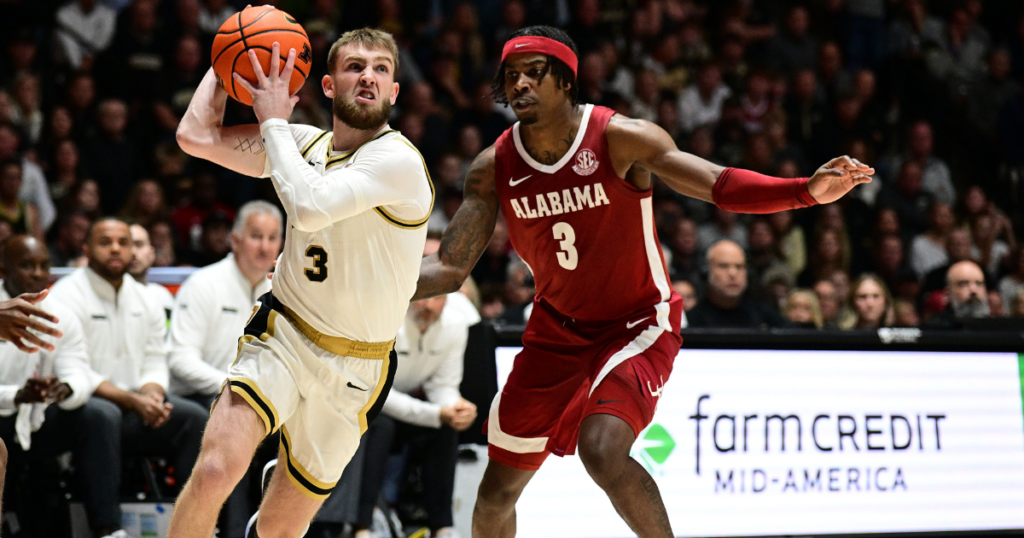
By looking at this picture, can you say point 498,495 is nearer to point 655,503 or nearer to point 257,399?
point 655,503

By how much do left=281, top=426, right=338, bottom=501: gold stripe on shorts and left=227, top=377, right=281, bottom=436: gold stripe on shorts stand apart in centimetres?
18

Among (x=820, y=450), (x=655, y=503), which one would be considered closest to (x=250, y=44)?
(x=655, y=503)

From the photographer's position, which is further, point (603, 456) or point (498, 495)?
point (498, 495)

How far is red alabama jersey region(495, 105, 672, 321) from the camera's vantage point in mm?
4734

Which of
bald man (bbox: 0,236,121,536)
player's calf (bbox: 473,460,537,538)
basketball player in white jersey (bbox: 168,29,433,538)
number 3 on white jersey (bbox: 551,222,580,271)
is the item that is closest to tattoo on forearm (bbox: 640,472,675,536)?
player's calf (bbox: 473,460,537,538)

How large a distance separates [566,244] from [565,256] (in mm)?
54

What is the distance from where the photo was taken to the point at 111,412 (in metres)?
6.14

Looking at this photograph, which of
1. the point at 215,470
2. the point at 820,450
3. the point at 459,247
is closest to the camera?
the point at 215,470

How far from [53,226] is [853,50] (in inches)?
394

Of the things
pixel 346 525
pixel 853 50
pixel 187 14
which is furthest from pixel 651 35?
pixel 346 525

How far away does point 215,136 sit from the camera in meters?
4.34

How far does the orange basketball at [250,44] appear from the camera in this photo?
4113mm

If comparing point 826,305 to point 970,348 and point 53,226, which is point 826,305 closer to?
point 970,348

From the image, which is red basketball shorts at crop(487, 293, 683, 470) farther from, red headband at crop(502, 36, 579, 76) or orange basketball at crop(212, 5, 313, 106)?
orange basketball at crop(212, 5, 313, 106)
